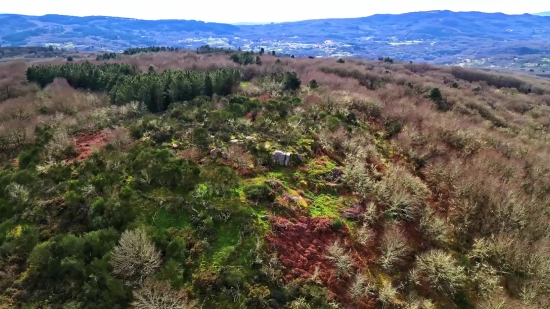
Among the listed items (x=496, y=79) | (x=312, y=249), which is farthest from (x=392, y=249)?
(x=496, y=79)

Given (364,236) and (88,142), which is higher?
(88,142)

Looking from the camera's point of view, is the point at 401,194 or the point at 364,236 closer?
the point at 364,236

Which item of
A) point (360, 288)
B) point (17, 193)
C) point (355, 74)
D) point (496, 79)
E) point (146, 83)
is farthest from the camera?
point (496, 79)

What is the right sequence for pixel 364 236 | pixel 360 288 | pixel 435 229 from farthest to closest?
pixel 435 229 < pixel 364 236 < pixel 360 288

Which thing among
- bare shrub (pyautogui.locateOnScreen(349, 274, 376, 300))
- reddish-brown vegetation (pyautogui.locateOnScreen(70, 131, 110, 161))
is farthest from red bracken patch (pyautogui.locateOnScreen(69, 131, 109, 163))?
bare shrub (pyautogui.locateOnScreen(349, 274, 376, 300))

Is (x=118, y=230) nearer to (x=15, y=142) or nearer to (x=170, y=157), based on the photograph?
(x=170, y=157)

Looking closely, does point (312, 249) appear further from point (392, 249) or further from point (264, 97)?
point (264, 97)
